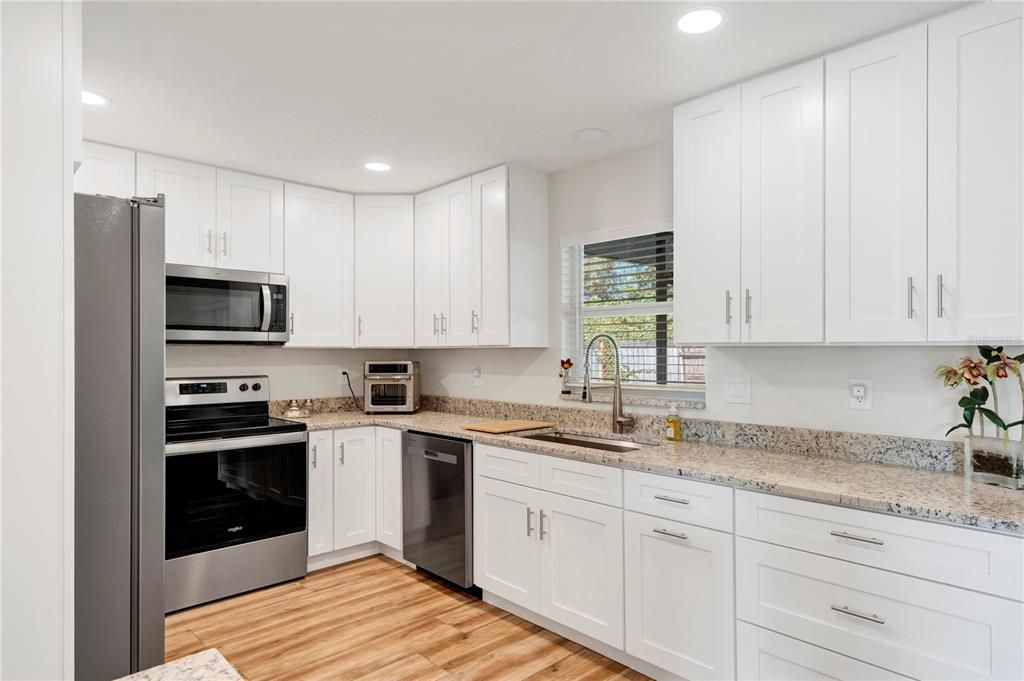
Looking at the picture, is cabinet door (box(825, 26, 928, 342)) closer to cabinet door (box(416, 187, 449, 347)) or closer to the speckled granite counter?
the speckled granite counter

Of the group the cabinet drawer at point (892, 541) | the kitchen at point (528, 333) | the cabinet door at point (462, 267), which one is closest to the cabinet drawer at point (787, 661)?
the kitchen at point (528, 333)

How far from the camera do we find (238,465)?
3203 mm

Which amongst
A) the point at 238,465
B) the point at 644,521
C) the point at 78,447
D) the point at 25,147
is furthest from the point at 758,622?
the point at 238,465

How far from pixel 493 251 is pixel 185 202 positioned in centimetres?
172

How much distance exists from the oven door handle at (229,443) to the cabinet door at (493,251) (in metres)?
1.21

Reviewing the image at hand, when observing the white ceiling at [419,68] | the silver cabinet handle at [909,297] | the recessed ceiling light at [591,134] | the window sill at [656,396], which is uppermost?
the white ceiling at [419,68]

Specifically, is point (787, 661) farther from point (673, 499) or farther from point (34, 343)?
point (34, 343)

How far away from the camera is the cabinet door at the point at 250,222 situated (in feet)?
11.4

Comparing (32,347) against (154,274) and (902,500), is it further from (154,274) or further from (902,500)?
(902,500)

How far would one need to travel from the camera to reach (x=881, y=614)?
174cm

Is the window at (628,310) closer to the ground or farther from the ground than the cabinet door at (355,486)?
farther from the ground

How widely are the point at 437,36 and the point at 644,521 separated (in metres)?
1.92

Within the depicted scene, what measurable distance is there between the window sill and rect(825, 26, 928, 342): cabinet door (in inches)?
34.4

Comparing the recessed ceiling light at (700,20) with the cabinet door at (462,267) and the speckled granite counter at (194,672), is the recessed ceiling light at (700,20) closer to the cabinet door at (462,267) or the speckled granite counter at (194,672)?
the cabinet door at (462,267)
